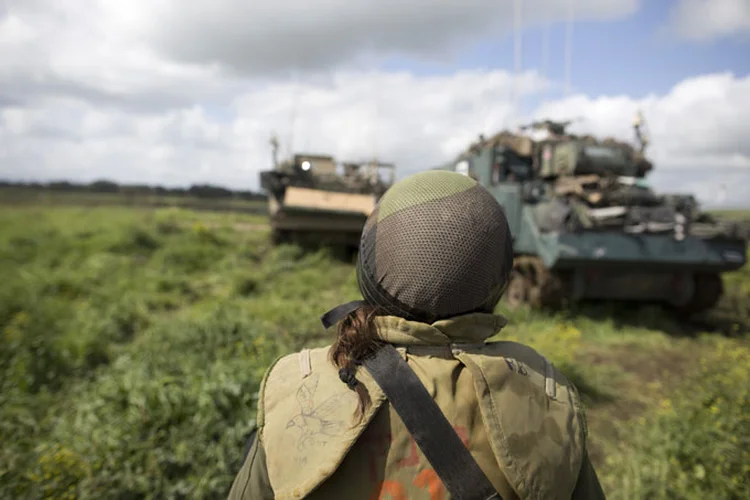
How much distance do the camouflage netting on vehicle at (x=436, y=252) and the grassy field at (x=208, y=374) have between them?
6.20 ft

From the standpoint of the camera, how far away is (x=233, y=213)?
2189 cm

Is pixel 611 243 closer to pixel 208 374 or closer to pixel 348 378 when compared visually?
pixel 208 374

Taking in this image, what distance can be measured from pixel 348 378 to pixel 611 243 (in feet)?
17.1

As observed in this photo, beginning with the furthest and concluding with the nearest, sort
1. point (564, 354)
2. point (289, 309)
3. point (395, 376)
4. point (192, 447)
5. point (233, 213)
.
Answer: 1. point (233, 213)
2. point (289, 309)
3. point (564, 354)
4. point (192, 447)
5. point (395, 376)

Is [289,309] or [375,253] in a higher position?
[375,253]

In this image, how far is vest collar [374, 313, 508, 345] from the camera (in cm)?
103

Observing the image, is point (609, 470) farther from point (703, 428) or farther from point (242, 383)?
point (242, 383)

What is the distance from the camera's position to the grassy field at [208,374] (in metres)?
2.44

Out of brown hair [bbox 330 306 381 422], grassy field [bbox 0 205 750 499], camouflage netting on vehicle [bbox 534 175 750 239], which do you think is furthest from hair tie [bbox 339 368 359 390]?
camouflage netting on vehicle [bbox 534 175 750 239]

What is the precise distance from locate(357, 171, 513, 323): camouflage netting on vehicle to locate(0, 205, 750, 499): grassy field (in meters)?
1.89

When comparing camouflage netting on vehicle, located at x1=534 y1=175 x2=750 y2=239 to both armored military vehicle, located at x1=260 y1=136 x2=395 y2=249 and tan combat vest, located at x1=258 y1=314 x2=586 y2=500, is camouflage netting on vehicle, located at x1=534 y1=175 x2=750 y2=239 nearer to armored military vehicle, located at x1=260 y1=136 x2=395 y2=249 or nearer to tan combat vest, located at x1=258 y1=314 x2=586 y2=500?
armored military vehicle, located at x1=260 y1=136 x2=395 y2=249

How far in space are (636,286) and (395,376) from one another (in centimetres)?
578

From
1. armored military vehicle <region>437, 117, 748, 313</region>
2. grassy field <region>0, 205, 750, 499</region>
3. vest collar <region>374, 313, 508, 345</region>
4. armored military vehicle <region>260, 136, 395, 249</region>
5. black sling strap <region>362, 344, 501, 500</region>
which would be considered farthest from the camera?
armored military vehicle <region>260, 136, 395, 249</region>

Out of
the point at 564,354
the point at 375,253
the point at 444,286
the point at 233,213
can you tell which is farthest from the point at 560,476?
the point at 233,213
